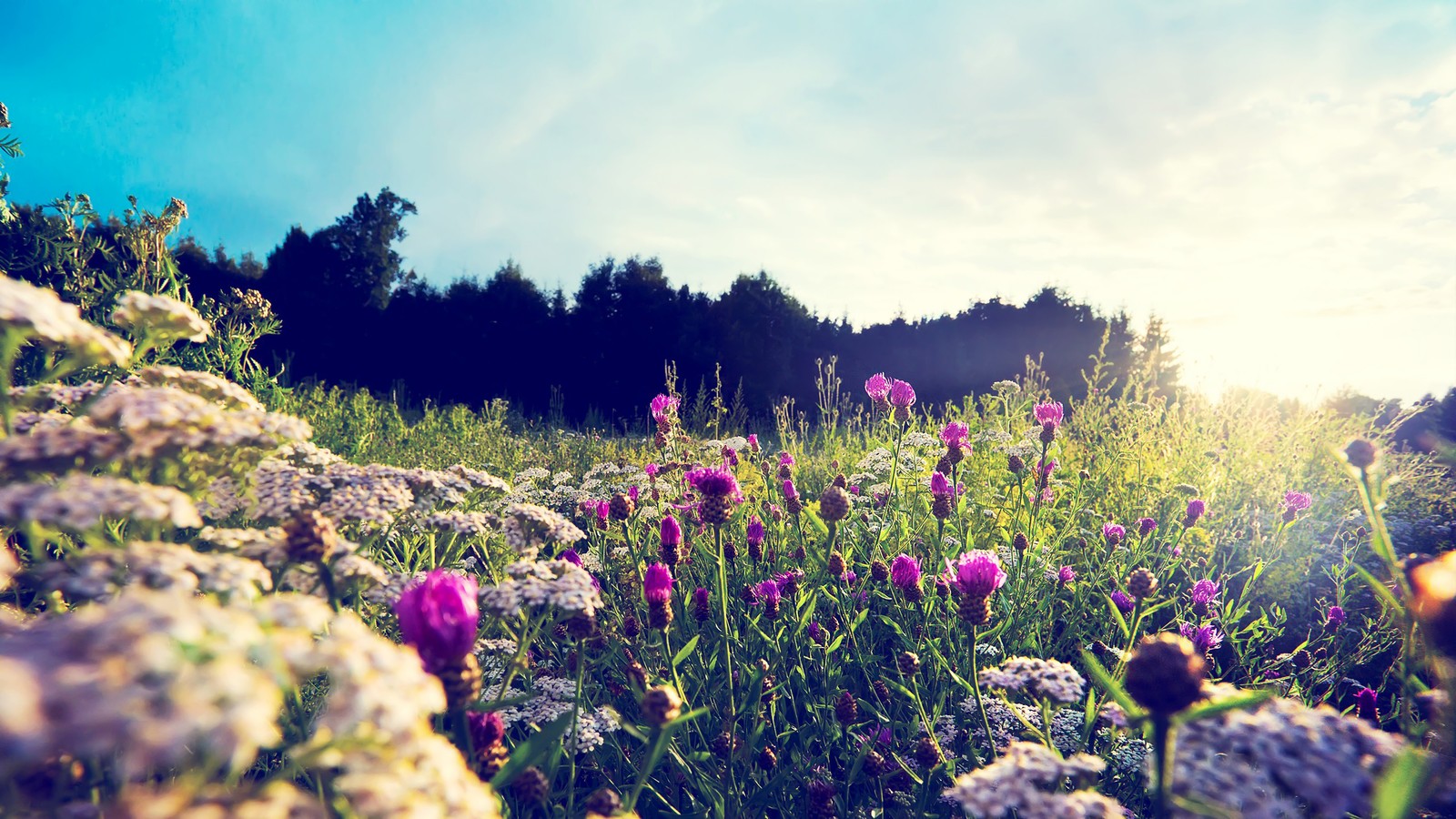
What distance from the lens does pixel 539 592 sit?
4.98ft

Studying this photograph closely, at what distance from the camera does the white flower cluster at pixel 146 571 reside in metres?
0.81

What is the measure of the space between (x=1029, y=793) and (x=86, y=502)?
1.46 metres

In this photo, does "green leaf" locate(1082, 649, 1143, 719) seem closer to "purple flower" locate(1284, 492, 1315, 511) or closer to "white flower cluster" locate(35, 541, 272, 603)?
"white flower cluster" locate(35, 541, 272, 603)

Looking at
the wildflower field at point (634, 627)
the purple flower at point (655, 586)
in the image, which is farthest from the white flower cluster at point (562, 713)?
the purple flower at point (655, 586)

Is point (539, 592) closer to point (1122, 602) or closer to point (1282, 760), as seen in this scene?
point (1282, 760)

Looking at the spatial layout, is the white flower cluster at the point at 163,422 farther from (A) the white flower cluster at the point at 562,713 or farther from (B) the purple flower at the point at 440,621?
(A) the white flower cluster at the point at 562,713

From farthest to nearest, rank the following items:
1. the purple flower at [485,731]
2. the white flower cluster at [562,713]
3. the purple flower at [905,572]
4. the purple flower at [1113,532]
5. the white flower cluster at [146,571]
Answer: the purple flower at [1113,532] → the purple flower at [905,572] → the white flower cluster at [562,713] → the purple flower at [485,731] → the white flower cluster at [146,571]

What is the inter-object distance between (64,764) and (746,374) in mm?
16992

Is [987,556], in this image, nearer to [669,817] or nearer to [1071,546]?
[669,817]

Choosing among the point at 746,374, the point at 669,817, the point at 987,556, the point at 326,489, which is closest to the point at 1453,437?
the point at 746,374

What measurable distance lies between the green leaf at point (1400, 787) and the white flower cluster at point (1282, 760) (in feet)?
0.19

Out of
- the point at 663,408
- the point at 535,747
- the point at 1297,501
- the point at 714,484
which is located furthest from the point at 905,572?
the point at 1297,501

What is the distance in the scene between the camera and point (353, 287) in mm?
21219

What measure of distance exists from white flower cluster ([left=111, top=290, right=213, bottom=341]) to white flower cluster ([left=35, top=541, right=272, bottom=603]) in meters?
0.63
